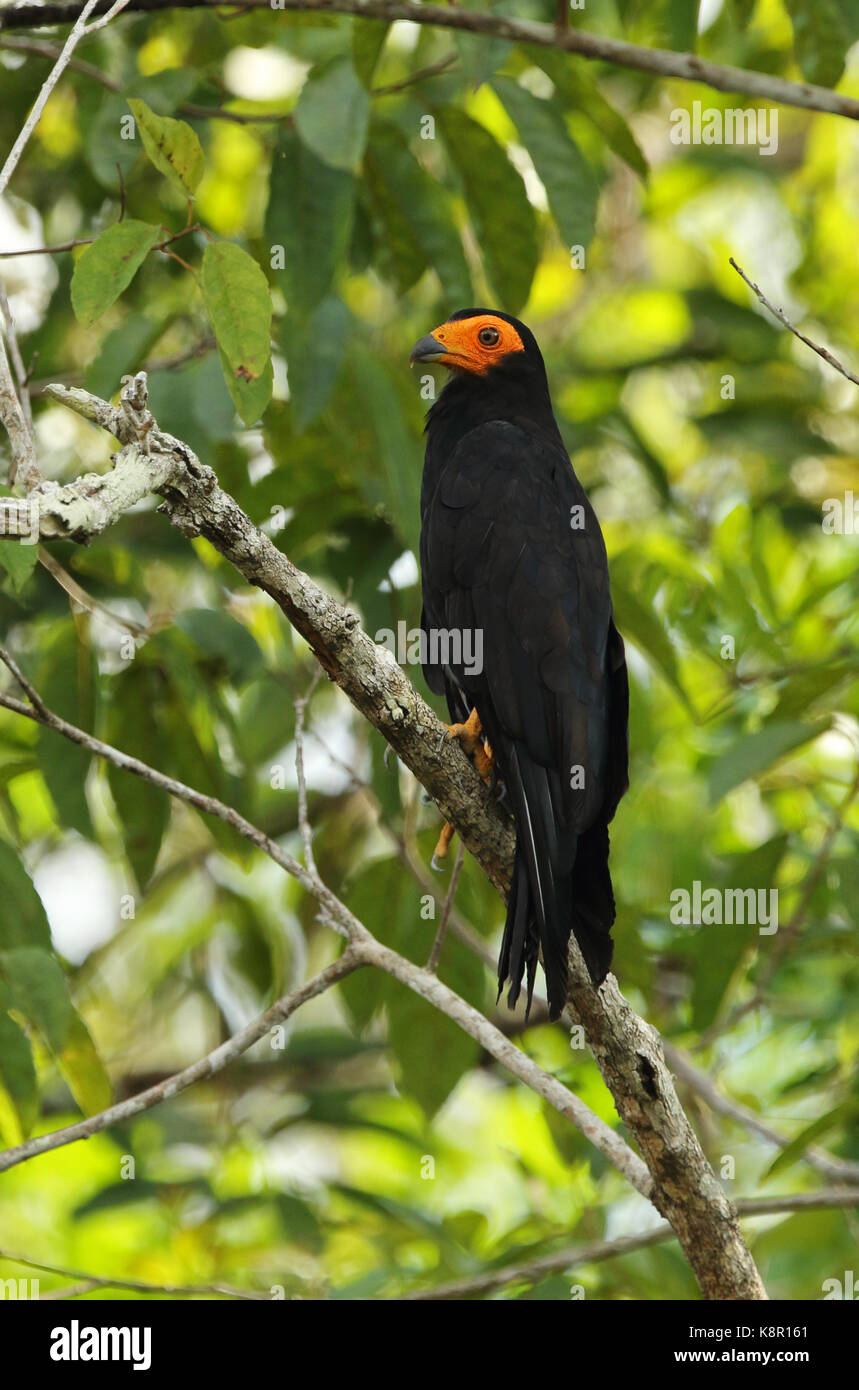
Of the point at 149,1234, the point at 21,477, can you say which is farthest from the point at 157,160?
the point at 149,1234

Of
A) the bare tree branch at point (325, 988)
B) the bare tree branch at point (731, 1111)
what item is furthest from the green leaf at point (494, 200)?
the bare tree branch at point (731, 1111)

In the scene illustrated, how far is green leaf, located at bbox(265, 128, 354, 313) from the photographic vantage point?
11.1 ft

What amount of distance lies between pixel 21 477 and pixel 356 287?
4.56 metres

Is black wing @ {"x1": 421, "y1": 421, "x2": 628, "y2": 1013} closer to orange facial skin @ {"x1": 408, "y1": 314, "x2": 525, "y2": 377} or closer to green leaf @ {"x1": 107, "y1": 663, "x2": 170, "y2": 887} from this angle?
orange facial skin @ {"x1": 408, "y1": 314, "x2": 525, "y2": 377}

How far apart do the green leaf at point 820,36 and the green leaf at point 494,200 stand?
861mm

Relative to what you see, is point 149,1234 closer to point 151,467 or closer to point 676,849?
point 676,849

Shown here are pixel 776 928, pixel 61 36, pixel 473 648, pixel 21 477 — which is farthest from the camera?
pixel 61 36

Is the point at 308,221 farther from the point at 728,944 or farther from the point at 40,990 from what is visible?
the point at 728,944

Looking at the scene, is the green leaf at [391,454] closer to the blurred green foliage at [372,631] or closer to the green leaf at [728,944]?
the blurred green foliage at [372,631]

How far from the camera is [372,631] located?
12.3 ft

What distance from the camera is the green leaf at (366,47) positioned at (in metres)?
3.27

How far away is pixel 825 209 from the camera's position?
22.2 feet

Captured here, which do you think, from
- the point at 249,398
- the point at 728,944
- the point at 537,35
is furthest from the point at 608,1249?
the point at 537,35

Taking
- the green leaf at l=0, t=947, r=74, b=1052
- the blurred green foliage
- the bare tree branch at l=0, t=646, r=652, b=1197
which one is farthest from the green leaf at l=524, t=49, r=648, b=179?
the green leaf at l=0, t=947, r=74, b=1052
